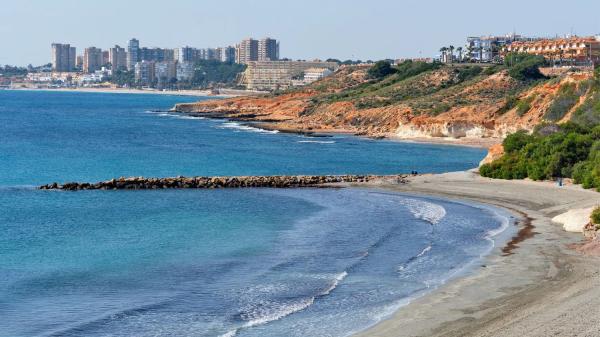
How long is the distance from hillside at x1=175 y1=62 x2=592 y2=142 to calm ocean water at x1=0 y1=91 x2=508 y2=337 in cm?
2725

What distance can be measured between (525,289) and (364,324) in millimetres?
6686

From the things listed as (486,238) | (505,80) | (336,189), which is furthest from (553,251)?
(505,80)

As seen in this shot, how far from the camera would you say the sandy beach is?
2566 cm

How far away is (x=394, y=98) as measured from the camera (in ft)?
443

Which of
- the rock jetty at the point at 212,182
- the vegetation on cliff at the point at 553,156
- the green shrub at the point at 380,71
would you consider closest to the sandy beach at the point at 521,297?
the vegetation on cliff at the point at 553,156

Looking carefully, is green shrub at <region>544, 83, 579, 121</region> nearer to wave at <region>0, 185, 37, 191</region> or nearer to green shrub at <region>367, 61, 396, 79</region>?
wave at <region>0, 185, 37, 191</region>

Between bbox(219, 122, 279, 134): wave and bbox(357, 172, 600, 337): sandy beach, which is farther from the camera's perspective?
bbox(219, 122, 279, 134): wave

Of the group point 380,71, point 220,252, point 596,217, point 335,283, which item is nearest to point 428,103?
point 380,71

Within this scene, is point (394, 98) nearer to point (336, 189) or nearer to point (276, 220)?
point (336, 189)

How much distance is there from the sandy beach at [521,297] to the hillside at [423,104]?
57.3 meters

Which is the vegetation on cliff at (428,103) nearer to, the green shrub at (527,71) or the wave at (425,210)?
the green shrub at (527,71)

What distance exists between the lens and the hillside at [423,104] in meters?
102

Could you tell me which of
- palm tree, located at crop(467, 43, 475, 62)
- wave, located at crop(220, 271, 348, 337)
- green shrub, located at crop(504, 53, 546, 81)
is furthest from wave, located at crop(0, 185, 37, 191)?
palm tree, located at crop(467, 43, 475, 62)

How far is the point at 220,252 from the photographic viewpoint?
3847cm
